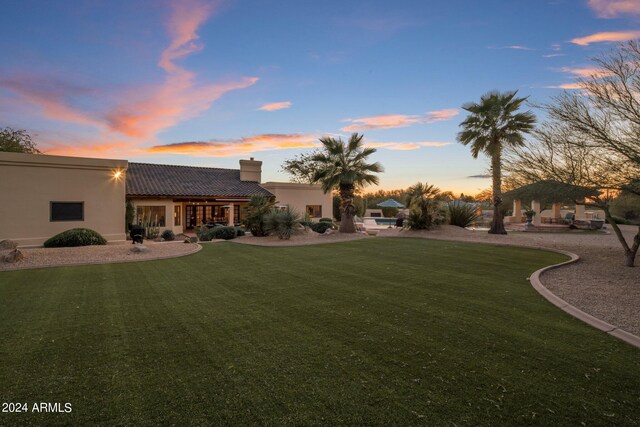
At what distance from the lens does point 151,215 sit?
2258 cm

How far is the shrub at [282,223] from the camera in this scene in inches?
725

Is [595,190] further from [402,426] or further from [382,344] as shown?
[402,426]

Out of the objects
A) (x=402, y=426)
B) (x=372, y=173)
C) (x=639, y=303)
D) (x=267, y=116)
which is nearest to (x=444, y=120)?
(x=372, y=173)

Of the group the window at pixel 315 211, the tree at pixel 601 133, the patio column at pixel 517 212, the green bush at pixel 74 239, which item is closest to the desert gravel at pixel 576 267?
the green bush at pixel 74 239

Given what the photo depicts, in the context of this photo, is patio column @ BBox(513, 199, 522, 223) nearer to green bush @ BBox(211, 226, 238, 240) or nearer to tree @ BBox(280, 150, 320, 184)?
tree @ BBox(280, 150, 320, 184)

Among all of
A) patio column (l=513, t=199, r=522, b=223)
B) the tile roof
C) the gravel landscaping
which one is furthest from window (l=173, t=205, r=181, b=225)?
patio column (l=513, t=199, r=522, b=223)

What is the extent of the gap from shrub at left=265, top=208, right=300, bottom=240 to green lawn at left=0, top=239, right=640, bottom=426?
1003 cm

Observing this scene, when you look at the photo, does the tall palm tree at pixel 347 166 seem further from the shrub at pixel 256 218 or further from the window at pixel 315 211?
the window at pixel 315 211

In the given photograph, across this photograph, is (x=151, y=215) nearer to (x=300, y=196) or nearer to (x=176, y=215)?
(x=176, y=215)

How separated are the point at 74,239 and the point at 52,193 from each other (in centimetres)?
308

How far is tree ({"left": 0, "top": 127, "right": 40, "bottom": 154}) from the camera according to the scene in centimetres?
2675

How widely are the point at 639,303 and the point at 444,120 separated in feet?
59.2

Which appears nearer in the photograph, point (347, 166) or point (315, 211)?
point (347, 166)

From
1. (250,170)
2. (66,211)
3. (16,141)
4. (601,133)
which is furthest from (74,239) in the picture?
(16,141)
